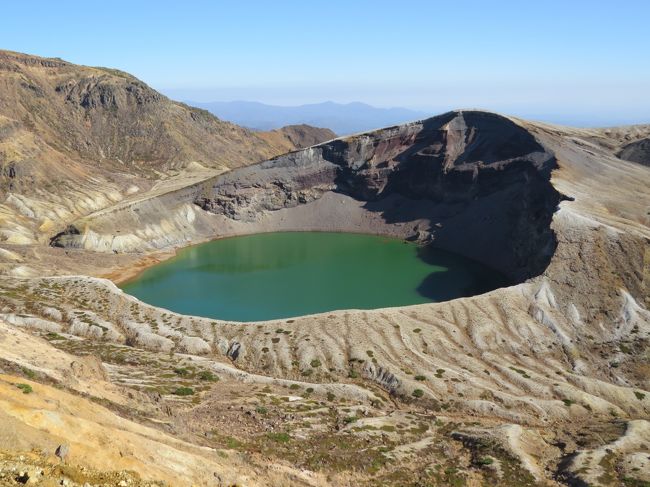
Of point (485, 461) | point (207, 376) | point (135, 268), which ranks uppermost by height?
point (485, 461)

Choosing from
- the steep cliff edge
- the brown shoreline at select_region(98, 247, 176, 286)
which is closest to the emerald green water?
the brown shoreline at select_region(98, 247, 176, 286)

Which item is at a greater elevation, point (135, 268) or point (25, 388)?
point (25, 388)

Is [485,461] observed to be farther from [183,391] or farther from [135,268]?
[135,268]

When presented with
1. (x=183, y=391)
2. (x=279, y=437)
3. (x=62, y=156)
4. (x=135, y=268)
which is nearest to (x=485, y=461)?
(x=279, y=437)

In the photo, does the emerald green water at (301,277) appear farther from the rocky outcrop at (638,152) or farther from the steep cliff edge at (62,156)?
the rocky outcrop at (638,152)

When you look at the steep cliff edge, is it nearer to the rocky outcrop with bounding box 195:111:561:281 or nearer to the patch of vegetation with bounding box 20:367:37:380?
the rocky outcrop with bounding box 195:111:561:281

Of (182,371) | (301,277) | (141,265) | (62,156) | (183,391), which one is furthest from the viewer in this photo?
(62,156)

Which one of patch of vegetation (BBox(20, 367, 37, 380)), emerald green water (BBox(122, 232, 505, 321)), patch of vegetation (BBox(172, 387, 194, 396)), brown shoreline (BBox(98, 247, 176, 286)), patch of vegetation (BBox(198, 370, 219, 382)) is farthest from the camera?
brown shoreline (BBox(98, 247, 176, 286))

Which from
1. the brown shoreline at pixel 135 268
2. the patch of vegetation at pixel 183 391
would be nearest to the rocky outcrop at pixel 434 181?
the brown shoreline at pixel 135 268

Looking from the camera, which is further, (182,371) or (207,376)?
(182,371)

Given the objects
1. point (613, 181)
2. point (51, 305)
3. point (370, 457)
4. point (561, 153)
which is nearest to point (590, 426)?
point (370, 457)
